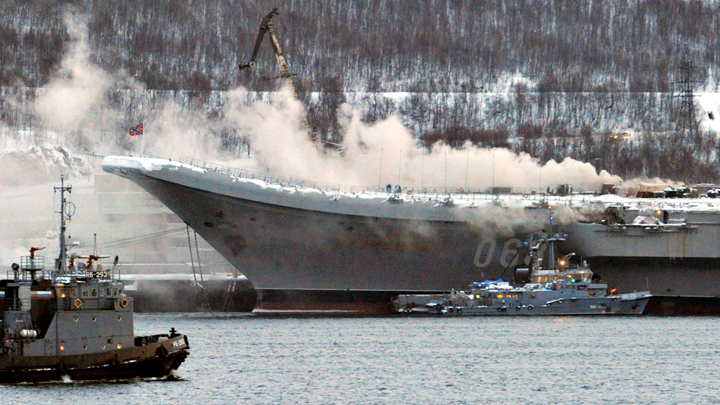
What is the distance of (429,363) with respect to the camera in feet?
137

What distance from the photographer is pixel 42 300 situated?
33.4 meters

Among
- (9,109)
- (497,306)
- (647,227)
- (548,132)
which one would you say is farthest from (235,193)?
(548,132)

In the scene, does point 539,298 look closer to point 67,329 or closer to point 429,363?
point 429,363

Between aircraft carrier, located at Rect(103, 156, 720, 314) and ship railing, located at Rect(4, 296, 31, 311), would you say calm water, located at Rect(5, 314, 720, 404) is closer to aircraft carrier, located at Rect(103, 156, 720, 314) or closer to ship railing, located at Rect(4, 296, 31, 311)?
ship railing, located at Rect(4, 296, 31, 311)

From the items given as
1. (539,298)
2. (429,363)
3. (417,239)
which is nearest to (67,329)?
(429,363)

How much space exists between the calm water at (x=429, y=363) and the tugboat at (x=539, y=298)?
2.77ft

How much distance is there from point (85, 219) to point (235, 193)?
2199cm

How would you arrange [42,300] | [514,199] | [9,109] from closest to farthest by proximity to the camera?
[42,300] < [514,199] < [9,109]

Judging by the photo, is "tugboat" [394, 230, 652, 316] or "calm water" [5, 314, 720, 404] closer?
"calm water" [5, 314, 720, 404]

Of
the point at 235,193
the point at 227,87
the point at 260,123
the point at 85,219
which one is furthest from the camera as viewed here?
the point at 227,87

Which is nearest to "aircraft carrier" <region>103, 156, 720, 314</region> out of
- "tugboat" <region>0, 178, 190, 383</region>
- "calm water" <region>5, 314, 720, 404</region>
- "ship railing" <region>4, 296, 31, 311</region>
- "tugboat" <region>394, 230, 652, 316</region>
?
"tugboat" <region>394, 230, 652, 316</region>

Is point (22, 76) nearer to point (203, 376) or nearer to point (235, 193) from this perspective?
point (235, 193)

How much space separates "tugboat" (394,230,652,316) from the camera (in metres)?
57.5

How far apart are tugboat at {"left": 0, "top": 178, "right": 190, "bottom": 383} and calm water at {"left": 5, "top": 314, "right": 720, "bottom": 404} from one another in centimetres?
67
